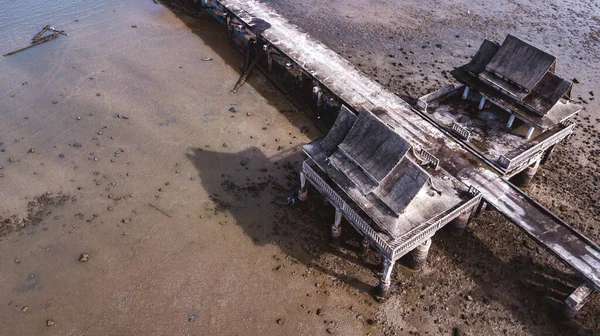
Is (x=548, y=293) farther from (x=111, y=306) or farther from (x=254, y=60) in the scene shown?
(x=254, y=60)

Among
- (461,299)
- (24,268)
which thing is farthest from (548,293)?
(24,268)

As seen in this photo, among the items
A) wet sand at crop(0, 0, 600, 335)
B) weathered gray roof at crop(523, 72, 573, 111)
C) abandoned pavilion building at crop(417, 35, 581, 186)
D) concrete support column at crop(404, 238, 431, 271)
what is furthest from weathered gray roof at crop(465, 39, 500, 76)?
concrete support column at crop(404, 238, 431, 271)

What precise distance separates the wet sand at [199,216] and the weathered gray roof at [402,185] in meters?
5.66

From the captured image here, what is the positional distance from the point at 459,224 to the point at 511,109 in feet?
29.7

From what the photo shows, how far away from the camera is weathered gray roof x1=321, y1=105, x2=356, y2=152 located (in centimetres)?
2295

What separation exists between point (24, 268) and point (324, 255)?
60.2 feet

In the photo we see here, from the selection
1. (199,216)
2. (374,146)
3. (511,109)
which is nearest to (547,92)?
(511,109)

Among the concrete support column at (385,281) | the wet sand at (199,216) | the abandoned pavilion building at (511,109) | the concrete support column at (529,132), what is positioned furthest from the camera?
the concrete support column at (529,132)

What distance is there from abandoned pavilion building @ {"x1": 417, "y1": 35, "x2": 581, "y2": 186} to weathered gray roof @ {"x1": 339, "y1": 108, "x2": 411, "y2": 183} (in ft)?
29.8

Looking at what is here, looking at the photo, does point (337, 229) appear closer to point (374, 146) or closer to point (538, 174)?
point (374, 146)

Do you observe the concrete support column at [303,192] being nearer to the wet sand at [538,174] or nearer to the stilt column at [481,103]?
the wet sand at [538,174]

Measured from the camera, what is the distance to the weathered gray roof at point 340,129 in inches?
904

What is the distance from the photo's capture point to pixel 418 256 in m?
23.8

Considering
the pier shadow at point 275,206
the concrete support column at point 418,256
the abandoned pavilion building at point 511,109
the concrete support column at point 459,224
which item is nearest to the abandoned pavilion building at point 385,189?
the concrete support column at point 418,256
